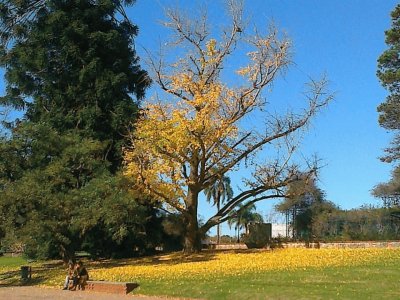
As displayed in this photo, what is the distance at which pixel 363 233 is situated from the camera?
45.9 m

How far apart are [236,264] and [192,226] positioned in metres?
8.57

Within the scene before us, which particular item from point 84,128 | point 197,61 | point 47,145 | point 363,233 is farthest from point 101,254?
point 363,233

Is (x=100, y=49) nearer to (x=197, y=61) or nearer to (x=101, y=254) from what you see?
(x=197, y=61)

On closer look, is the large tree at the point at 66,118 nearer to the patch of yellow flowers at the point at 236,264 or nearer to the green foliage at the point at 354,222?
the patch of yellow flowers at the point at 236,264

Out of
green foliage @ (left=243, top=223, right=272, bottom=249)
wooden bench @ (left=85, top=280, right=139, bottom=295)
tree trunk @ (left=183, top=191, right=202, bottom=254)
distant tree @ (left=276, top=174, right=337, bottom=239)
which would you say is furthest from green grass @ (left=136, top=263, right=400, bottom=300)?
distant tree @ (left=276, top=174, right=337, bottom=239)

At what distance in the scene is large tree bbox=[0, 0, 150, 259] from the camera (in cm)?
2870

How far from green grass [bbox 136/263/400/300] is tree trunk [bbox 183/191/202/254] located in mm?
13383

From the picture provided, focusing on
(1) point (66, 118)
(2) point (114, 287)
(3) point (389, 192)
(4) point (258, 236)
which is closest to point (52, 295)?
(2) point (114, 287)

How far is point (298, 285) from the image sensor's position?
1834 centimetres

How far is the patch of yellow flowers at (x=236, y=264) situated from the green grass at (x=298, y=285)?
1880mm

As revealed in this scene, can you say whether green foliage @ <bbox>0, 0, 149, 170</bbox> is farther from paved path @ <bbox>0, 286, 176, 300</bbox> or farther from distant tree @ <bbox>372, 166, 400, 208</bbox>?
distant tree @ <bbox>372, 166, 400, 208</bbox>

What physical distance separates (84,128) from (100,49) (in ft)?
17.9

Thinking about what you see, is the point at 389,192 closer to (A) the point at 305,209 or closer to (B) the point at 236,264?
(A) the point at 305,209

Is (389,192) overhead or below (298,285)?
overhead
